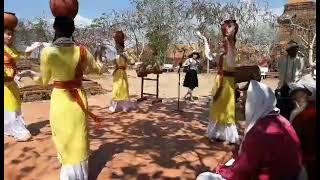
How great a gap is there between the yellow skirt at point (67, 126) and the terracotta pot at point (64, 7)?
76 centimetres

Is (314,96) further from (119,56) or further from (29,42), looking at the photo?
(119,56)

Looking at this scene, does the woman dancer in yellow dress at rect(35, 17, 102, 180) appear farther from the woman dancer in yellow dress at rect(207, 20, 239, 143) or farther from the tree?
the woman dancer in yellow dress at rect(207, 20, 239, 143)

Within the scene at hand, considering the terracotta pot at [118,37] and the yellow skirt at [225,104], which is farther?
the terracotta pot at [118,37]

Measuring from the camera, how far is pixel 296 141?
7.39ft

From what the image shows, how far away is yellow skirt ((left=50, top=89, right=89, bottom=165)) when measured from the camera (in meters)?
3.30

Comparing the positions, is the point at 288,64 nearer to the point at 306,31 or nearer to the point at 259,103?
the point at 306,31

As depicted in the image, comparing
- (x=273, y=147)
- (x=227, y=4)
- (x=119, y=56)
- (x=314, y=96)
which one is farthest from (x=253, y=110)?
(x=227, y=4)

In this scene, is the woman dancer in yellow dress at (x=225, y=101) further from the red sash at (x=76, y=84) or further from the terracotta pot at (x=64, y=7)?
the terracotta pot at (x=64, y=7)

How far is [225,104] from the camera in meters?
5.30

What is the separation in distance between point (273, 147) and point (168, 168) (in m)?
2.20

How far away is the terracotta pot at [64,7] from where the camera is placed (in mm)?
2611

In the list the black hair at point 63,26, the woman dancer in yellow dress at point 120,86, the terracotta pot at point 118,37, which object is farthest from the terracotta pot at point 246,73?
the black hair at point 63,26

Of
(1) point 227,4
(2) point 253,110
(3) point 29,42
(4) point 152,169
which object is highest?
(1) point 227,4

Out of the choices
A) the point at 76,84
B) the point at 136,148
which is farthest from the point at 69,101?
the point at 136,148
